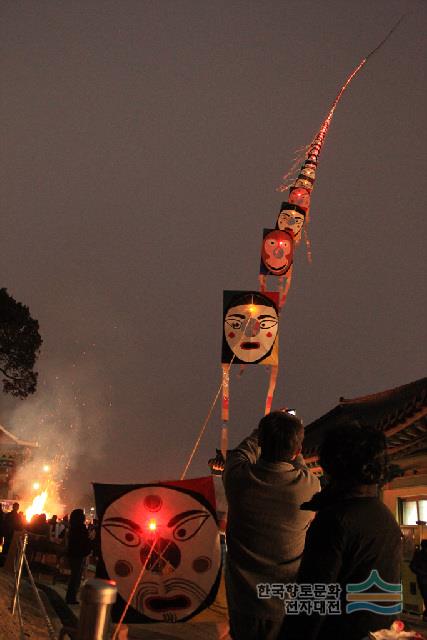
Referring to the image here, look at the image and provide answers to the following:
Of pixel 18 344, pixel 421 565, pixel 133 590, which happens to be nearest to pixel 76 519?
pixel 133 590

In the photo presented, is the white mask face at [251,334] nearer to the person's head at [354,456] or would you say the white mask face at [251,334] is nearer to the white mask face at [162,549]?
the white mask face at [162,549]

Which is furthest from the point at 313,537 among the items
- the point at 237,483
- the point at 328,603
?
the point at 237,483

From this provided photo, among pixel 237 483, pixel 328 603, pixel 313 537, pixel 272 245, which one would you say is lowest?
pixel 328 603

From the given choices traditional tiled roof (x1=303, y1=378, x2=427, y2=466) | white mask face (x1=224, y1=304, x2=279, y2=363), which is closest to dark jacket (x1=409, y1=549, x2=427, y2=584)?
traditional tiled roof (x1=303, y1=378, x2=427, y2=466)

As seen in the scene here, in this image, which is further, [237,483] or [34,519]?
[34,519]

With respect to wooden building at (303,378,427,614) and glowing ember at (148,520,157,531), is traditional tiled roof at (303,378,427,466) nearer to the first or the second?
wooden building at (303,378,427,614)

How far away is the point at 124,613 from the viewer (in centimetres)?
434

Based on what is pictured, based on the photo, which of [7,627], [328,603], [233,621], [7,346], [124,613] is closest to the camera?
[328,603]

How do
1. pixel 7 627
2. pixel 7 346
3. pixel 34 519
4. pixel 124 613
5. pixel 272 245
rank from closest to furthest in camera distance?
1. pixel 124 613
2. pixel 7 627
3. pixel 272 245
4. pixel 34 519
5. pixel 7 346

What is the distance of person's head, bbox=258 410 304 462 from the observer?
2.91 meters

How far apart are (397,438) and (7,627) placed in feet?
22.2

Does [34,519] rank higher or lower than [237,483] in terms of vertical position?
higher

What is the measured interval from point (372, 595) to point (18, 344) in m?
27.1

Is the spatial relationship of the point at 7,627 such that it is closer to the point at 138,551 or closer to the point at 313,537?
the point at 138,551
